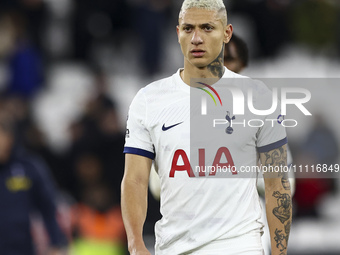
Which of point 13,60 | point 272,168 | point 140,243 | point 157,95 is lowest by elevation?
point 140,243

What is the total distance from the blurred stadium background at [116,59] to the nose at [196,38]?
17.5 ft

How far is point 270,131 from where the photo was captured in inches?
165

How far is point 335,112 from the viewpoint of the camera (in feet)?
36.3

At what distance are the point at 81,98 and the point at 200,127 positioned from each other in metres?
7.03

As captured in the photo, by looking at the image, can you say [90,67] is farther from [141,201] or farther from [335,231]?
[141,201]

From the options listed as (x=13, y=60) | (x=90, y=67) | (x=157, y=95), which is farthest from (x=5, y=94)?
(x=157, y=95)

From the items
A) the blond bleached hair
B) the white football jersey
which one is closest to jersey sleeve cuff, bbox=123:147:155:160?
the white football jersey

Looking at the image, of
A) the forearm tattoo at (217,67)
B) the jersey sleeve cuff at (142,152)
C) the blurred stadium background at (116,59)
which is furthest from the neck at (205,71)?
the blurred stadium background at (116,59)

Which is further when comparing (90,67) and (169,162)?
(90,67)

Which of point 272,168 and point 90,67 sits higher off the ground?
point 90,67

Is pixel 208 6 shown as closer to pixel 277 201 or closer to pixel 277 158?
pixel 277 158

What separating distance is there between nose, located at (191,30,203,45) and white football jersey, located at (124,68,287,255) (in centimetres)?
32

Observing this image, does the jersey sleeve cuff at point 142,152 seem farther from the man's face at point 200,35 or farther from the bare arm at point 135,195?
the man's face at point 200,35

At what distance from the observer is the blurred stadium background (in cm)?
1006
